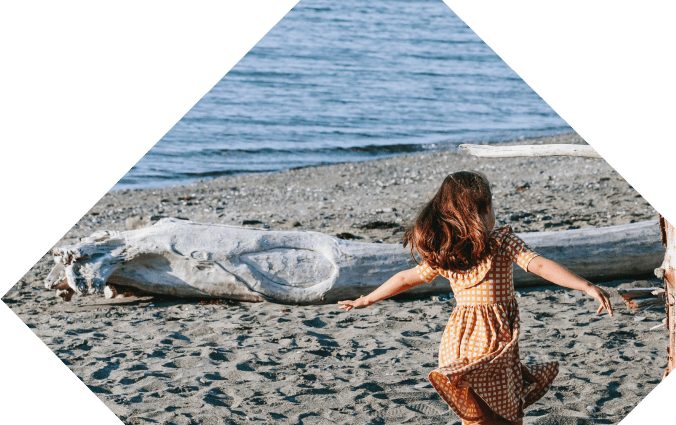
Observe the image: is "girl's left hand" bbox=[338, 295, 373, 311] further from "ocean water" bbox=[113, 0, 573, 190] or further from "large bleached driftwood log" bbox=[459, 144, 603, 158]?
"ocean water" bbox=[113, 0, 573, 190]

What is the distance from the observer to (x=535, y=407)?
13.7 feet

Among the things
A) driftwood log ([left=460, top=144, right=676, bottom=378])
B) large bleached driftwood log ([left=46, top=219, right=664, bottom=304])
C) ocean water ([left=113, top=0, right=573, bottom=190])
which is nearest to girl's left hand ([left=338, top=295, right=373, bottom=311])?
driftwood log ([left=460, top=144, right=676, bottom=378])

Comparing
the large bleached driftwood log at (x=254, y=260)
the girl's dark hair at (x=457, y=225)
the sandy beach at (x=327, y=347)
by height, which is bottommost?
the sandy beach at (x=327, y=347)

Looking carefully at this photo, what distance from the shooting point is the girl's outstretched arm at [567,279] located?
116 inches

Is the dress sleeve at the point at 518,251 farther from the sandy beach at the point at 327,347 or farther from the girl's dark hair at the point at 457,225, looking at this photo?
the sandy beach at the point at 327,347

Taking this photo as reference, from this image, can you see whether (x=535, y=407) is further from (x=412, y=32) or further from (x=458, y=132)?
(x=412, y=32)

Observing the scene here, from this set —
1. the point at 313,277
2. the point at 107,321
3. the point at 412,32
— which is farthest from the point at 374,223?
the point at 412,32

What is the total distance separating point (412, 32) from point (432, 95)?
1923mm

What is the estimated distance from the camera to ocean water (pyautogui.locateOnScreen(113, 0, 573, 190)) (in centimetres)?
1355

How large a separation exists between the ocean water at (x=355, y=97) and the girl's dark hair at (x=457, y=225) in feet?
30.3

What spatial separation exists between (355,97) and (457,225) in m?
13.5

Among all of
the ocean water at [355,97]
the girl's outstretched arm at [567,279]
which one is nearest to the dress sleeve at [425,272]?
the girl's outstretched arm at [567,279]

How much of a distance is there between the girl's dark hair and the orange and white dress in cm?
9

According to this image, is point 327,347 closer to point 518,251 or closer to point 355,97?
point 518,251
